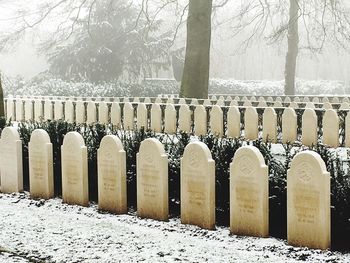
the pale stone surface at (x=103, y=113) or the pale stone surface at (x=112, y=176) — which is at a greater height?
the pale stone surface at (x=103, y=113)

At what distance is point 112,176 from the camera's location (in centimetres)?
613

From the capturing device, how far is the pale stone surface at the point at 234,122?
12398 mm

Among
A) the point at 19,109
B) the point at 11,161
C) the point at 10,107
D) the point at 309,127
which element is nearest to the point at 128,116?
the point at 309,127

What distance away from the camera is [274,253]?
4.61m

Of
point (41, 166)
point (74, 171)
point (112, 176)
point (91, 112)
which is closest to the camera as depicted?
point (112, 176)

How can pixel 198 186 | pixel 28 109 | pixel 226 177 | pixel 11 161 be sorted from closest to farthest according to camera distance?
pixel 198 186 → pixel 226 177 → pixel 11 161 → pixel 28 109

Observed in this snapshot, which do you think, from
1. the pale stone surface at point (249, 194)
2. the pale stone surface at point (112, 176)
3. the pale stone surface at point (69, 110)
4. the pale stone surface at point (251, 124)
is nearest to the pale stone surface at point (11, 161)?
the pale stone surface at point (112, 176)

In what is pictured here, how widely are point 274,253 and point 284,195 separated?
0.77 m

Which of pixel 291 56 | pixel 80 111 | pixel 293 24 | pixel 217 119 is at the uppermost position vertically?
pixel 293 24

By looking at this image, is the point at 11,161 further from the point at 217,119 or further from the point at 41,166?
the point at 217,119

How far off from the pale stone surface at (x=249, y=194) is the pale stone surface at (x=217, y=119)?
745 centimetres

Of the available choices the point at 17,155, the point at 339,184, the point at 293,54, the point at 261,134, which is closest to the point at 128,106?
the point at 261,134

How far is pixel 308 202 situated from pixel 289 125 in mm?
7170

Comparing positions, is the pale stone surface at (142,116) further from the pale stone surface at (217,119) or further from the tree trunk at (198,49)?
the tree trunk at (198,49)
